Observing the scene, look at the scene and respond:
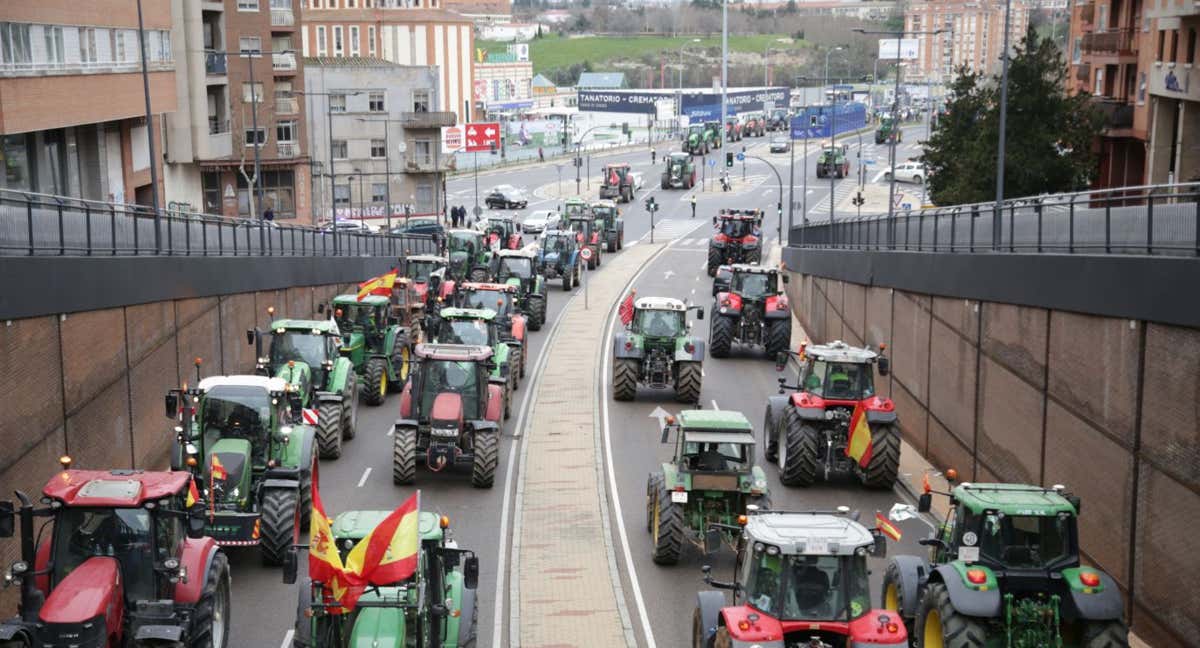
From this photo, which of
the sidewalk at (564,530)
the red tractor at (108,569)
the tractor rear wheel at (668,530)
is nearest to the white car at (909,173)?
the sidewalk at (564,530)

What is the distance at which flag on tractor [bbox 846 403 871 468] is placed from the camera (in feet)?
84.5

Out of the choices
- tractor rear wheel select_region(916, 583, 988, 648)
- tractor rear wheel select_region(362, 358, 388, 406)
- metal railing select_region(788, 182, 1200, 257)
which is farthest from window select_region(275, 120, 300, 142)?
tractor rear wheel select_region(916, 583, 988, 648)

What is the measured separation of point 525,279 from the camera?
1866 inches

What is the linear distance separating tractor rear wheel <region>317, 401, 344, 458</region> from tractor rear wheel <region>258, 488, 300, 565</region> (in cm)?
737

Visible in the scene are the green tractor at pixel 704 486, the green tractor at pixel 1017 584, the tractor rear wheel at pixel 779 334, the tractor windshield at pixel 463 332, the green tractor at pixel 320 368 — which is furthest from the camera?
the tractor rear wheel at pixel 779 334

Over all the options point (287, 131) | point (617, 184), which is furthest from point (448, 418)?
point (617, 184)

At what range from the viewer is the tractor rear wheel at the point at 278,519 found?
67.7ft

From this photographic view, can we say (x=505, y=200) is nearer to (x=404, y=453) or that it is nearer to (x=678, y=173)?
(x=678, y=173)

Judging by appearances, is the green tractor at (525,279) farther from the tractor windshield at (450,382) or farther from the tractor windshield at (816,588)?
the tractor windshield at (816,588)

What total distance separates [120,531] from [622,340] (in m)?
20.7

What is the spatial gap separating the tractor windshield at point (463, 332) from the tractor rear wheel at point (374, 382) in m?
3.10

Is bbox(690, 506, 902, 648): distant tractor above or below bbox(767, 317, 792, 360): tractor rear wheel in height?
above

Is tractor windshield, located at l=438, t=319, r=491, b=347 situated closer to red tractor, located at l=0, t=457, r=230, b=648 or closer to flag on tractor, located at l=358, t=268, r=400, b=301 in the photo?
flag on tractor, located at l=358, t=268, r=400, b=301

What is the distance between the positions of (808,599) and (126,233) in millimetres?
18196
